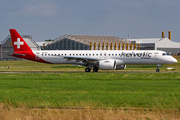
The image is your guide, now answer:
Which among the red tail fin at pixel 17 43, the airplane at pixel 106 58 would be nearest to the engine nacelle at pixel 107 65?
the airplane at pixel 106 58

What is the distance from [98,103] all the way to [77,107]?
139 centimetres

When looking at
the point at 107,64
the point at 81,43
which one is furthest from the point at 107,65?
the point at 81,43

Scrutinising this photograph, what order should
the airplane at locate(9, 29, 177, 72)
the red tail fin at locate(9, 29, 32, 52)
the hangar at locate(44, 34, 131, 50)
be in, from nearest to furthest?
the airplane at locate(9, 29, 177, 72) → the red tail fin at locate(9, 29, 32, 52) → the hangar at locate(44, 34, 131, 50)

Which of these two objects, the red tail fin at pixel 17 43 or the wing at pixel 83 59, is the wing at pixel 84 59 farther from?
the red tail fin at pixel 17 43

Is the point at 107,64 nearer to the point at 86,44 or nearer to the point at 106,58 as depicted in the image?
the point at 106,58

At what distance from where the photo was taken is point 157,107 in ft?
42.8

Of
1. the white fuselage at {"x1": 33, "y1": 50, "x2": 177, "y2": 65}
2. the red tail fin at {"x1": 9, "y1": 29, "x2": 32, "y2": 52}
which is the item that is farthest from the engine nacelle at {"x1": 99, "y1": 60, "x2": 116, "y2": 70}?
the red tail fin at {"x1": 9, "y1": 29, "x2": 32, "y2": 52}

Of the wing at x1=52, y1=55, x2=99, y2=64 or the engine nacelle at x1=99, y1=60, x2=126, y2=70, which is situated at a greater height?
the wing at x1=52, y1=55, x2=99, y2=64

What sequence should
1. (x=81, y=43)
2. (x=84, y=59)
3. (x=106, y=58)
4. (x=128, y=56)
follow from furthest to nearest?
(x=81, y=43) → (x=106, y=58) → (x=128, y=56) → (x=84, y=59)

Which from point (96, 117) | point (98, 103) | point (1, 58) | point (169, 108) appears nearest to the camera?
point (96, 117)

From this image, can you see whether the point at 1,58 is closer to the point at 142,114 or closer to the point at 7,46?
the point at 7,46

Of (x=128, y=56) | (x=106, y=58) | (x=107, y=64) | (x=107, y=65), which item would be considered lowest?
(x=107, y=65)

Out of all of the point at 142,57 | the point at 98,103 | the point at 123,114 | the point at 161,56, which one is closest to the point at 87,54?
the point at 142,57

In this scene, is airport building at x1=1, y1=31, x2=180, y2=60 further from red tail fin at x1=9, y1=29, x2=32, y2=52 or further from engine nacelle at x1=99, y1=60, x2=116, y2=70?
engine nacelle at x1=99, y1=60, x2=116, y2=70
